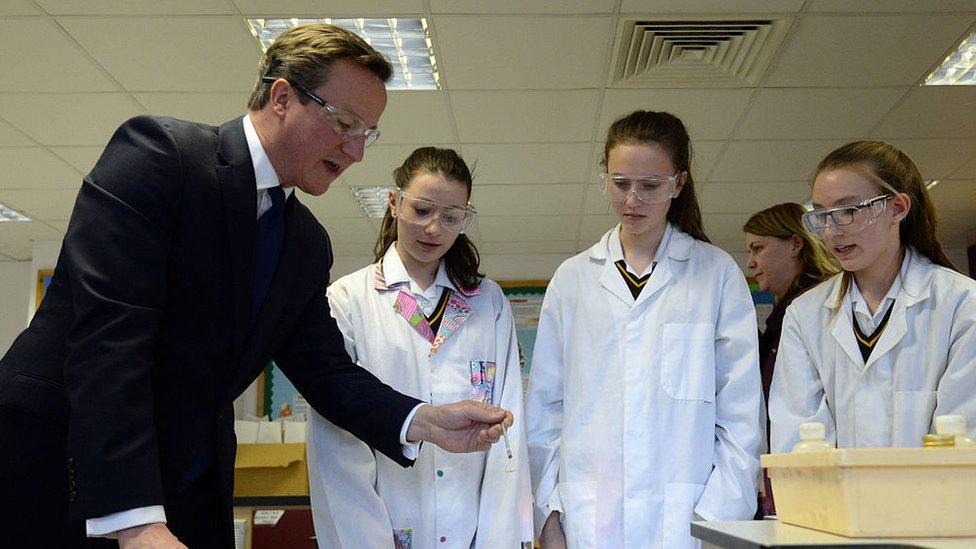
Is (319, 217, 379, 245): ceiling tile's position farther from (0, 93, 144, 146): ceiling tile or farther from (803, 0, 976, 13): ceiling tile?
(803, 0, 976, 13): ceiling tile

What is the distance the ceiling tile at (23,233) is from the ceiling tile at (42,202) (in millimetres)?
226

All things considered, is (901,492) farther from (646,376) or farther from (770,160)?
(770,160)

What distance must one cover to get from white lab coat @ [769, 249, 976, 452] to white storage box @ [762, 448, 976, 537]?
665 millimetres

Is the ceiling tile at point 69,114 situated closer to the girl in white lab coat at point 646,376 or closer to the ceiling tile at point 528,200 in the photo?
the ceiling tile at point 528,200

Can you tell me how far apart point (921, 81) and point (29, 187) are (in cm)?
518

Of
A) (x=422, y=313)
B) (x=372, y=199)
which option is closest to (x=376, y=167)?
(x=372, y=199)

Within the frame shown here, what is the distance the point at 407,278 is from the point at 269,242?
0.63 meters

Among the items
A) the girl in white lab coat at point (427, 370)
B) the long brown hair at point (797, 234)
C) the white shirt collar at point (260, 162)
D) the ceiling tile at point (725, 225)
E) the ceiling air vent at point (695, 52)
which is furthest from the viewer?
the ceiling tile at point (725, 225)

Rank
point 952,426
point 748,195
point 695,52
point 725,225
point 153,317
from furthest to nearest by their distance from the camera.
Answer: point 725,225 < point 748,195 < point 695,52 < point 153,317 < point 952,426

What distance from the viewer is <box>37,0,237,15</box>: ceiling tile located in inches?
140

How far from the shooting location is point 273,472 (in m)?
3.79

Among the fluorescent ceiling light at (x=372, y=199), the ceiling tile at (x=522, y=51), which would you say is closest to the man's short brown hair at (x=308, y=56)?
the ceiling tile at (x=522, y=51)

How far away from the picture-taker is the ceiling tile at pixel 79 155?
16.6ft

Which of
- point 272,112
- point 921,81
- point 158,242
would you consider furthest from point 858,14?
point 158,242
